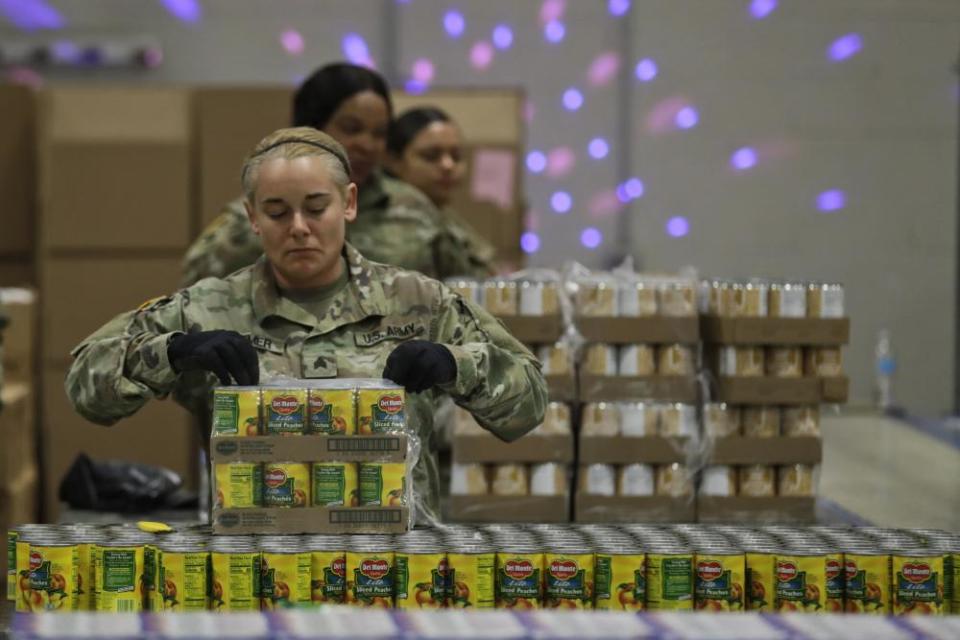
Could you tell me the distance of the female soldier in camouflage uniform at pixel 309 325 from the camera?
114 inches

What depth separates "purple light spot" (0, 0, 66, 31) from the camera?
8617mm

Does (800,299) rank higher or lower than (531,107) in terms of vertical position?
lower

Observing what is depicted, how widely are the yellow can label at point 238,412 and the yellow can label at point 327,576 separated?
31cm

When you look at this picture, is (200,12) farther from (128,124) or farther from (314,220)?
(314,220)

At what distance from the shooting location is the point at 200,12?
28.5ft

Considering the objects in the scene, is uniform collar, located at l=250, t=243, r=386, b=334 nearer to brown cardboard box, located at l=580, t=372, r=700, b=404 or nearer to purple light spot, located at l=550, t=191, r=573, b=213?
brown cardboard box, located at l=580, t=372, r=700, b=404

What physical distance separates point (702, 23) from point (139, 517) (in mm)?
5331

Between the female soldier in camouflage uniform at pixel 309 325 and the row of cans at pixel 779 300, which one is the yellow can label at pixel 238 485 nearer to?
the female soldier in camouflage uniform at pixel 309 325

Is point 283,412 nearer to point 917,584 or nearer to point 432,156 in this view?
point 917,584

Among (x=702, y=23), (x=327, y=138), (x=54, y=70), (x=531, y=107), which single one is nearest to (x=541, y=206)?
(x=531, y=107)

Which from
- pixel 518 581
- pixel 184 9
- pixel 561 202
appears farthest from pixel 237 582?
pixel 184 9

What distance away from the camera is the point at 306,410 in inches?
103

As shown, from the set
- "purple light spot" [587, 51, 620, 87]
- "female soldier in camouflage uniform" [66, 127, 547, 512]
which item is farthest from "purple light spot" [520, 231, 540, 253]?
"female soldier in camouflage uniform" [66, 127, 547, 512]

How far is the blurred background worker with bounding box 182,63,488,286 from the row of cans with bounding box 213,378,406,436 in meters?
1.66
